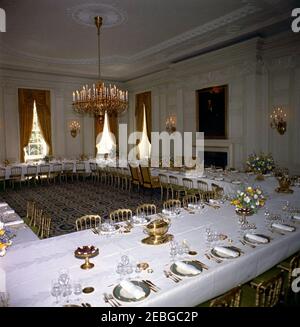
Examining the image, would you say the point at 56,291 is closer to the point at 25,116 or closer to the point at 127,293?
the point at 127,293

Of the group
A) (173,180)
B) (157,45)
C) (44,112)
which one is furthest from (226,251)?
(44,112)

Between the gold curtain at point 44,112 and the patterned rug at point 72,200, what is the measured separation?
2.79 metres

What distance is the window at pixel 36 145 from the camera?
1304 centimetres

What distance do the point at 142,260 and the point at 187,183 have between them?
508 centimetres

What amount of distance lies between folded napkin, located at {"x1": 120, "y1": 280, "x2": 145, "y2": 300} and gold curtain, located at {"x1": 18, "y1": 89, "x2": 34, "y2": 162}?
11.5 metres

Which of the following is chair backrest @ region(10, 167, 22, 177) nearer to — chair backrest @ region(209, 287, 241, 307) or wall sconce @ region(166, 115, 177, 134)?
wall sconce @ region(166, 115, 177, 134)

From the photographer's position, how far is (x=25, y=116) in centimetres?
1243

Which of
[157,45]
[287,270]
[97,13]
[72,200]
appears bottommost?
[72,200]

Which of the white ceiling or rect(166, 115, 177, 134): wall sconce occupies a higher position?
the white ceiling

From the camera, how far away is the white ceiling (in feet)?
20.6

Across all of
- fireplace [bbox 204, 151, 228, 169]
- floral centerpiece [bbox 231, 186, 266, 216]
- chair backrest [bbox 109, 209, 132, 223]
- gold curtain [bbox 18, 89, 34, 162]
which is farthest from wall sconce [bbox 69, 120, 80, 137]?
floral centerpiece [bbox 231, 186, 266, 216]

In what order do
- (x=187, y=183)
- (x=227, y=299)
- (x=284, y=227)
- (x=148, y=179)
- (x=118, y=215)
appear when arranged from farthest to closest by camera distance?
1. (x=148, y=179)
2. (x=187, y=183)
3. (x=118, y=215)
4. (x=284, y=227)
5. (x=227, y=299)

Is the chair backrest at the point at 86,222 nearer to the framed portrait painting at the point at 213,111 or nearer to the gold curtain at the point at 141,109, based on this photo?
the framed portrait painting at the point at 213,111
